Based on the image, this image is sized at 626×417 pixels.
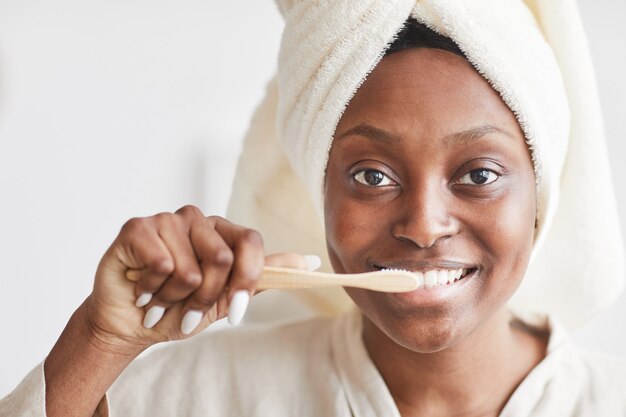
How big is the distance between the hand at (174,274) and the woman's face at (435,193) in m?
0.19

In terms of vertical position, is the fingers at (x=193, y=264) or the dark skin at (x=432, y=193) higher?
the dark skin at (x=432, y=193)

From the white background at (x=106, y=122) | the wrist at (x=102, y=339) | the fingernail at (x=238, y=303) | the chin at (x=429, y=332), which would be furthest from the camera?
the white background at (x=106, y=122)

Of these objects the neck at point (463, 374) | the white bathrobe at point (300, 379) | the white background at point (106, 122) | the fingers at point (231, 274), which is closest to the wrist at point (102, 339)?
the fingers at point (231, 274)

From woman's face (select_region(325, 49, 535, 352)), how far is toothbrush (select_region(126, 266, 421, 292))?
0.09 metres

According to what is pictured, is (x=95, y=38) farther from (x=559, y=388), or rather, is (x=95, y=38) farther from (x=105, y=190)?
(x=559, y=388)

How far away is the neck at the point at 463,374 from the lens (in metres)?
1.07

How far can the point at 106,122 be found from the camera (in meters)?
1.71

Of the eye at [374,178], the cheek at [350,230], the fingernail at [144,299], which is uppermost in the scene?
the eye at [374,178]

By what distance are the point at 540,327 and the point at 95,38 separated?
102cm

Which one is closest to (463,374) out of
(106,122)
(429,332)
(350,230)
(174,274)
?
(429,332)

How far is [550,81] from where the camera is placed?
101 cm

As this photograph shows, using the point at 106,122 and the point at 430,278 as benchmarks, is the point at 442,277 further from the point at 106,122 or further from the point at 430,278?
the point at 106,122

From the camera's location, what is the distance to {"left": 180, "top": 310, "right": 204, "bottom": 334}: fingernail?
→ 2.53ft

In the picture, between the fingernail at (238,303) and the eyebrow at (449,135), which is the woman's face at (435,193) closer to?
the eyebrow at (449,135)
